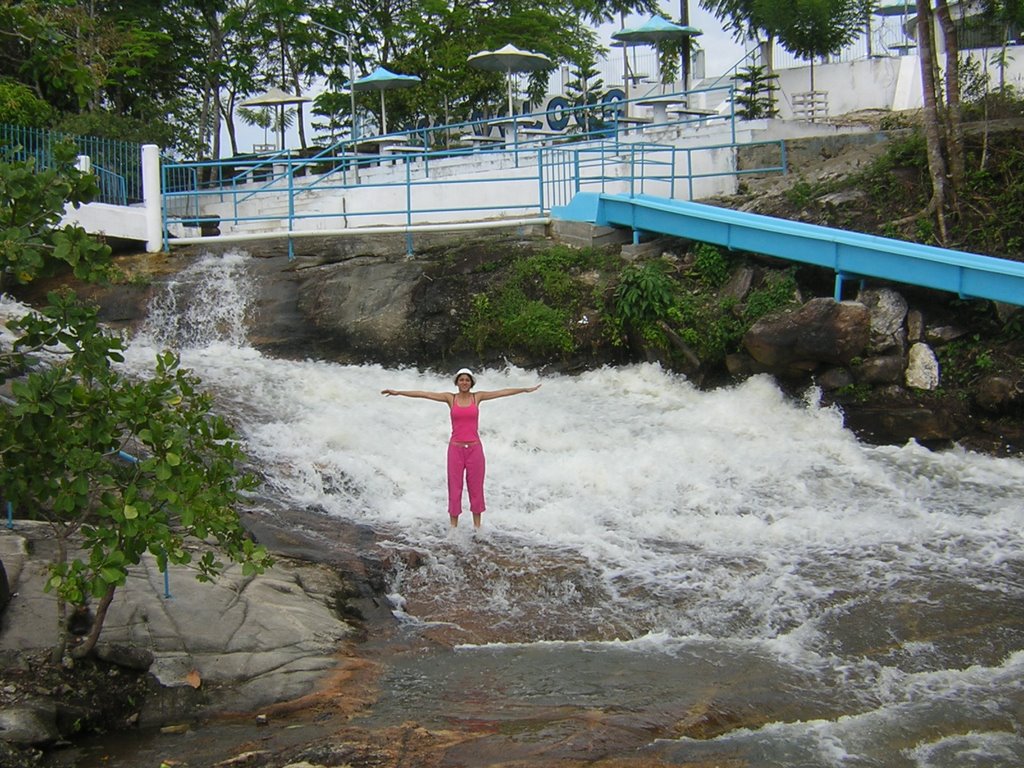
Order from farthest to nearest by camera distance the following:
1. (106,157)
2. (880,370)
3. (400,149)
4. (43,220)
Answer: (400,149)
(106,157)
(880,370)
(43,220)

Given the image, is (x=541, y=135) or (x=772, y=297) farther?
(x=541, y=135)

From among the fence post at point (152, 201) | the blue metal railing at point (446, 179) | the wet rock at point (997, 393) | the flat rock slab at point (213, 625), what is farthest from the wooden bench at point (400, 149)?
the flat rock slab at point (213, 625)

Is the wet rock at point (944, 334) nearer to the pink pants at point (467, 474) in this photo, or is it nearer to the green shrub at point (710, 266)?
the green shrub at point (710, 266)

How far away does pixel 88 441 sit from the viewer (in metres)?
6.40

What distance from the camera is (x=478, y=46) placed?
89.8 feet

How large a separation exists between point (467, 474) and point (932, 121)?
932 cm

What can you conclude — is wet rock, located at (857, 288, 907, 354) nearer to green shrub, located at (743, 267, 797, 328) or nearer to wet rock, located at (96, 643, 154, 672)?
green shrub, located at (743, 267, 797, 328)

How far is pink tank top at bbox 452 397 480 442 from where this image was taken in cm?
975

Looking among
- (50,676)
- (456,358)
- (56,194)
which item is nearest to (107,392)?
(56,194)

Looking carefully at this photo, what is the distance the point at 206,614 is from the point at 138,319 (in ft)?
30.1

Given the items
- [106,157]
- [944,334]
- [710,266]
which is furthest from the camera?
[106,157]

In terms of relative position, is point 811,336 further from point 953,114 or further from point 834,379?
point 953,114

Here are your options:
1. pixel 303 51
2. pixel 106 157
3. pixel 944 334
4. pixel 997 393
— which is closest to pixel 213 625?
pixel 997 393

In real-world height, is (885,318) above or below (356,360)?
above
